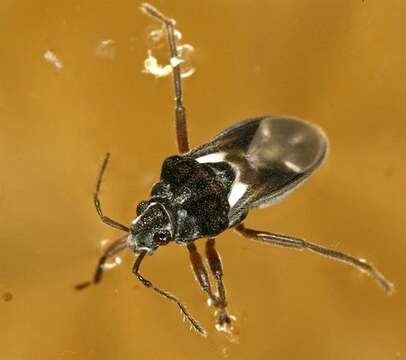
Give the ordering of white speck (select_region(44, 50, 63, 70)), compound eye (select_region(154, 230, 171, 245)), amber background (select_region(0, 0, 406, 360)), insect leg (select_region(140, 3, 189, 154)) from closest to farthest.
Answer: compound eye (select_region(154, 230, 171, 245)) < insect leg (select_region(140, 3, 189, 154)) < amber background (select_region(0, 0, 406, 360)) < white speck (select_region(44, 50, 63, 70))

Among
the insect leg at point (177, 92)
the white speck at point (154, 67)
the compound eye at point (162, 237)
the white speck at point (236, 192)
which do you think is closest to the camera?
the compound eye at point (162, 237)

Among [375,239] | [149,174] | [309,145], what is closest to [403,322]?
[375,239]

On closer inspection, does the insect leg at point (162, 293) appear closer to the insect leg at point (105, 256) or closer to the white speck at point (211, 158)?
the insect leg at point (105, 256)

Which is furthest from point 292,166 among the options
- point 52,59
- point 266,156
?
point 52,59

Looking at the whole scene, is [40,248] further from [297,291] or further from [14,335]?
[297,291]

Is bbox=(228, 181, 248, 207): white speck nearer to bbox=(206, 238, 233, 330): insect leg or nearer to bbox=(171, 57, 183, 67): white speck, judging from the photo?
bbox=(206, 238, 233, 330): insect leg

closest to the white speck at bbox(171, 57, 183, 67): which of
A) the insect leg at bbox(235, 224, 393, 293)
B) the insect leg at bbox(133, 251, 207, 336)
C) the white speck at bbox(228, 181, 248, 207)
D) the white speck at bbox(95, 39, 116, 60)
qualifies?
the white speck at bbox(95, 39, 116, 60)

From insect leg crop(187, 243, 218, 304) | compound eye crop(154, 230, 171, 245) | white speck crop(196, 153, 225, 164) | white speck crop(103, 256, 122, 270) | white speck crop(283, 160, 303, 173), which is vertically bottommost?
white speck crop(103, 256, 122, 270)

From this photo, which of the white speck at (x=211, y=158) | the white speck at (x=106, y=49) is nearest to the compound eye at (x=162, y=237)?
the white speck at (x=211, y=158)
